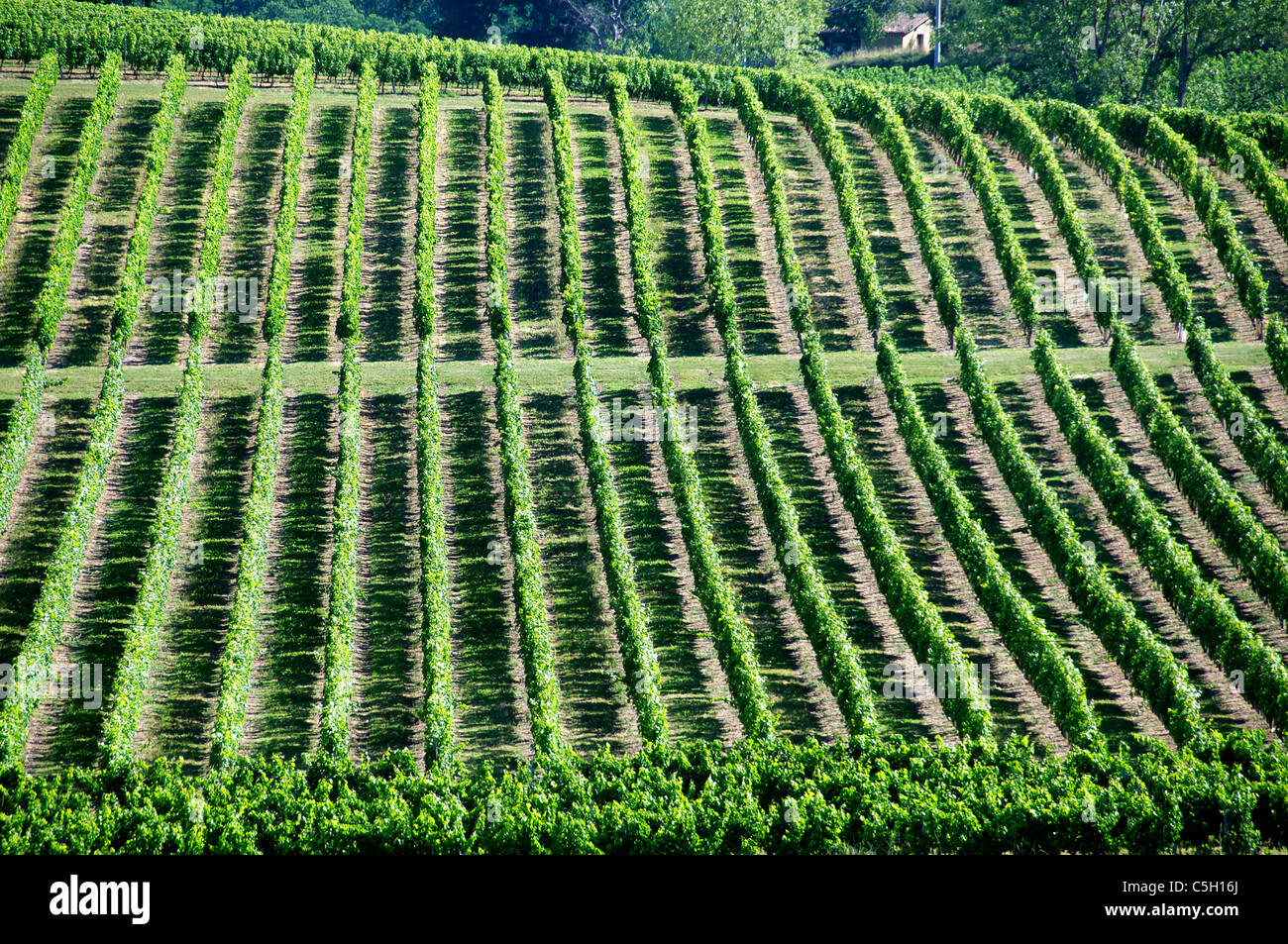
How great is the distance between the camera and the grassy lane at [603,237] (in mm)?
47312

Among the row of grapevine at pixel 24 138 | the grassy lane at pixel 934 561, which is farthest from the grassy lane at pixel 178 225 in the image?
the grassy lane at pixel 934 561

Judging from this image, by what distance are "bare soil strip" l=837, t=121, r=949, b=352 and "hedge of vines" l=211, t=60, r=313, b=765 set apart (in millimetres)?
24472

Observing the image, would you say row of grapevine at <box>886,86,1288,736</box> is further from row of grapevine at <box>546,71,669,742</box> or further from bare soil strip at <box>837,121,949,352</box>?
row of grapevine at <box>546,71,669,742</box>

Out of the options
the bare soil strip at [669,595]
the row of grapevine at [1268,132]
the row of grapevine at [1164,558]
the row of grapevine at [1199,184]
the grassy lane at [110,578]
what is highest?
the row of grapevine at [1268,132]

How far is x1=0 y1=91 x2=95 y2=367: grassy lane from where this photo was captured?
4569 centimetres

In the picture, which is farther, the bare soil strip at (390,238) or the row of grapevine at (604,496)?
the bare soil strip at (390,238)

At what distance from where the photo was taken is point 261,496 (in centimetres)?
3697

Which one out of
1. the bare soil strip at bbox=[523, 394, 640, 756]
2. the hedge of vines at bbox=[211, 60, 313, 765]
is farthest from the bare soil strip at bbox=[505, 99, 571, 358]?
the hedge of vines at bbox=[211, 60, 313, 765]

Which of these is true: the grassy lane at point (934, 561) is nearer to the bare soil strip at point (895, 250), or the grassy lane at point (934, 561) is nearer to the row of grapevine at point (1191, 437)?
the bare soil strip at point (895, 250)

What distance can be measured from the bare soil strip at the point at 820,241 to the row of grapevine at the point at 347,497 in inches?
743

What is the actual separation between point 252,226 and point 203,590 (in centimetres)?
2260

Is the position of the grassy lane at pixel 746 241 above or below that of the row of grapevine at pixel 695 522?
above

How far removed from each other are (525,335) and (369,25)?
231 feet

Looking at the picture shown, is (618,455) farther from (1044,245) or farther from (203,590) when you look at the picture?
(1044,245)
